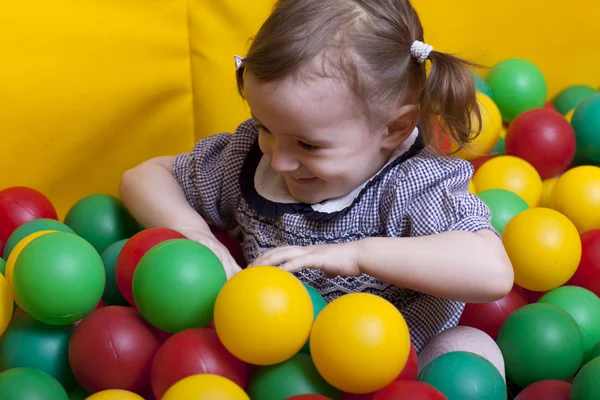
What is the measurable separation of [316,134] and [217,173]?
30 cm

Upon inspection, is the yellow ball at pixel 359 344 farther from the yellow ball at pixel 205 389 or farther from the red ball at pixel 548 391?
the red ball at pixel 548 391

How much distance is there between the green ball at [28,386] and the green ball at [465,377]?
42cm

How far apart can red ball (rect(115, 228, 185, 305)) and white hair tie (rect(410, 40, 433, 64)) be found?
39 centimetres

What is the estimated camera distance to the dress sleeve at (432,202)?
3.38ft

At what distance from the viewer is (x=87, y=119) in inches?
56.4

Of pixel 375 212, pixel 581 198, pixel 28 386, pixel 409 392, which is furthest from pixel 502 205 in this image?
pixel 28 386

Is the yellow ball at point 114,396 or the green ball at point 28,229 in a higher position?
the green ball at point 28,229

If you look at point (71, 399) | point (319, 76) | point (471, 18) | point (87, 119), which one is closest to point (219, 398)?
point (71, 399)

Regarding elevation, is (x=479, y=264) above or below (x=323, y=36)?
below

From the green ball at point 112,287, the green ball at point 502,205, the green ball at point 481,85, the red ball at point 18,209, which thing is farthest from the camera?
the green ball at point 481,85

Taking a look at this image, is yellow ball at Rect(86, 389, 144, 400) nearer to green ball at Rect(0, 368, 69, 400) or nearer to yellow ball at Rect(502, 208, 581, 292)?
green ball at Rect(0, 368, 69, 400)

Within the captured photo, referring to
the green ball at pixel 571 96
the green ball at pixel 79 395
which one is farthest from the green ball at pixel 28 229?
the green ball at pixel 571 96

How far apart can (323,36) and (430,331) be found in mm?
440

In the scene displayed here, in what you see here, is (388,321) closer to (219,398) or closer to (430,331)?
(219,398)
